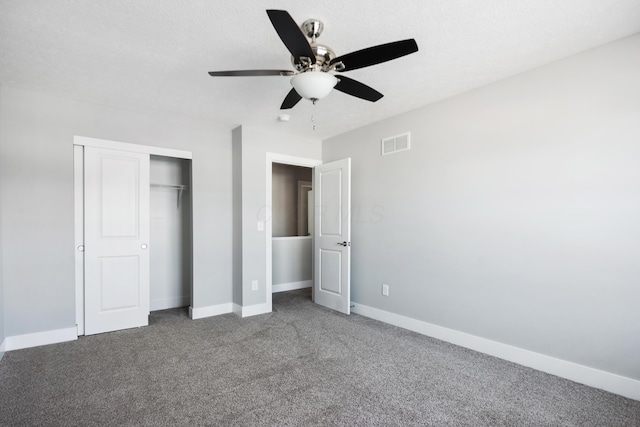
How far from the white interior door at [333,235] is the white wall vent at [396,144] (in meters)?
0.52

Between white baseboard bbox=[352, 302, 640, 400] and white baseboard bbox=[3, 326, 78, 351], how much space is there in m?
3.46

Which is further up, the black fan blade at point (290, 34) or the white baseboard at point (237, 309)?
the black fan blade at point (290, 34)

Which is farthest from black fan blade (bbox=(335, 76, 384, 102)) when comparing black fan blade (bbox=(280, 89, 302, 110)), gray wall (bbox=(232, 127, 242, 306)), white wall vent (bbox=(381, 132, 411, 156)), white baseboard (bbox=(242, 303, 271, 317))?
white baseboard (bbox=(242, 303, 271, 317))

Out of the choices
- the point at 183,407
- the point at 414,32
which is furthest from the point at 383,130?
the point at 183,407

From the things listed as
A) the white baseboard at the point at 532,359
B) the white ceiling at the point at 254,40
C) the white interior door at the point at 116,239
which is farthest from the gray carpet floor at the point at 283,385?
the white ceiling at the point at 254,40

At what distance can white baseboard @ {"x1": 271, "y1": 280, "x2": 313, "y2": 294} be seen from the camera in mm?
5699

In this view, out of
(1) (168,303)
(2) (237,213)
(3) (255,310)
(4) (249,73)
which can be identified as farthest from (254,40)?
(1) (168,303)

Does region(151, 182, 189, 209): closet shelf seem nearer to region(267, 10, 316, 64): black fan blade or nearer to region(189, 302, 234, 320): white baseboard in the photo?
region(189, 302, 234, 320): white baseboard

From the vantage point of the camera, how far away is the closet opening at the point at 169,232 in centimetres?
448

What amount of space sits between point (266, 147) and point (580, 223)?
3512mm

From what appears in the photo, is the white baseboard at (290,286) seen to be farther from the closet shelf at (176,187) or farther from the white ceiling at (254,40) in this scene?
the white ceiling at (254,40)

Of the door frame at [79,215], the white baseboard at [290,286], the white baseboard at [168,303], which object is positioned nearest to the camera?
the door frame at [79,215]

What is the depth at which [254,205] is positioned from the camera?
4.30 metres

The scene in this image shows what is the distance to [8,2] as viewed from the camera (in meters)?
1.89
